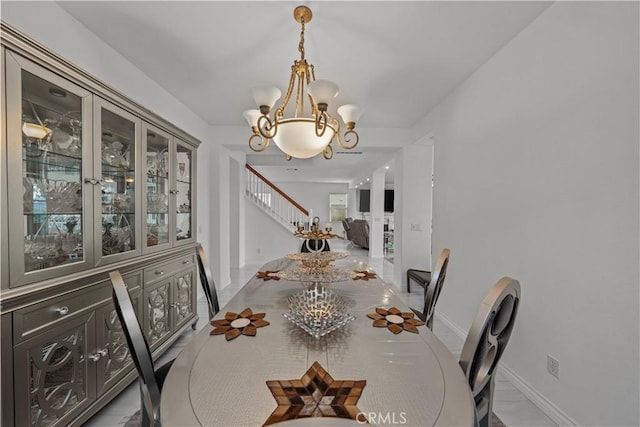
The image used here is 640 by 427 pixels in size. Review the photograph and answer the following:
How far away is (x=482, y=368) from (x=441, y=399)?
420 mm

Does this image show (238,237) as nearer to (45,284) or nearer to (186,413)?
(45,284)

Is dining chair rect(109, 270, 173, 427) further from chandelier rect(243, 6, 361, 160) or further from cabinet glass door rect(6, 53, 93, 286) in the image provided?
chandelier rect(243, 6, 361, 160)

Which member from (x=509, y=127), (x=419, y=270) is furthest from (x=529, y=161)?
(x=419, y=270)

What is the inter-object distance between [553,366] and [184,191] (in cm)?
328

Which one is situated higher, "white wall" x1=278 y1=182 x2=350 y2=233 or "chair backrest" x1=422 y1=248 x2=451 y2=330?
"white wall" x1=278 y1=182 x2=350 y2=233

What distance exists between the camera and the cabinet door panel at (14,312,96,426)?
128 cm

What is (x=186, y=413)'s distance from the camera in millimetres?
712

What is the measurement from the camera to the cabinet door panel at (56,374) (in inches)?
50.4

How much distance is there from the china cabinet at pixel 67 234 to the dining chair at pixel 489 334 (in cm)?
185

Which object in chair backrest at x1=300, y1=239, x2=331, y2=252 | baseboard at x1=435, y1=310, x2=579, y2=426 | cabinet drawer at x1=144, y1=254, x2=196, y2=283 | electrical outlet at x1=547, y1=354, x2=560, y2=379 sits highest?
chair backrest at x1=300, y1=239, x2=331, y2=252

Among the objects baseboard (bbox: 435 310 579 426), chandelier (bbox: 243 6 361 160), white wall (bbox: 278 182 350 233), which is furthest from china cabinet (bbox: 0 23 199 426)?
white wall (bbox: 278 182 350 233)

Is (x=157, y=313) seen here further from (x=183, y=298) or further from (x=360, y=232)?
(x=360, y=232)

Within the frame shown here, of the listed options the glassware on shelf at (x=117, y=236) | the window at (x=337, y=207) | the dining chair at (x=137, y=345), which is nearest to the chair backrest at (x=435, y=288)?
the dining chair at (x=137, y=345)

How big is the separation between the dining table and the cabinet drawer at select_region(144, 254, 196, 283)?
1.16 metres
